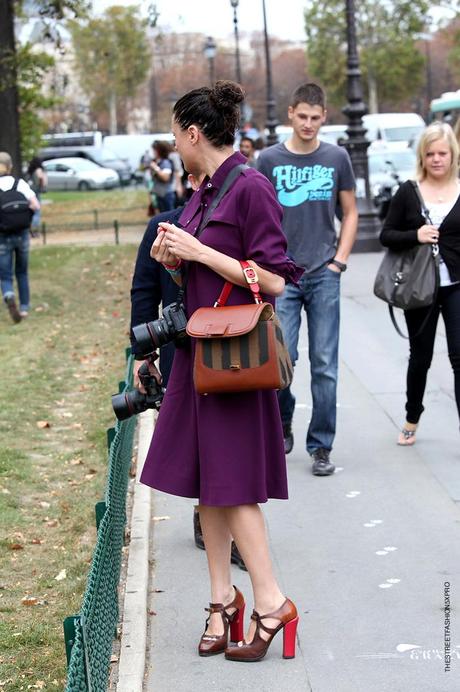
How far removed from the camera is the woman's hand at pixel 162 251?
13.5 ft

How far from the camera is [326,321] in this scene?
22.4 feet

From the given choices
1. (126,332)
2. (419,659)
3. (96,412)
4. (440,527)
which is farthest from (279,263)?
(126,332)

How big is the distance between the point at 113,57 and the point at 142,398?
223 ft

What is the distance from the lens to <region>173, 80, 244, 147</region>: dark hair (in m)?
4.13

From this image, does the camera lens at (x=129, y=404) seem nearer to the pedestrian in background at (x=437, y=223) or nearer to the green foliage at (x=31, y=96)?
the pedestrian in background at (x=437, y=223)

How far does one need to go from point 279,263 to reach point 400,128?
1872 inches

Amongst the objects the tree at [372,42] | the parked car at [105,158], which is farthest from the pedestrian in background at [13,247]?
the tree at [372,42]

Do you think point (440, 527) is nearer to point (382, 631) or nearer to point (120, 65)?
point (382, 631)

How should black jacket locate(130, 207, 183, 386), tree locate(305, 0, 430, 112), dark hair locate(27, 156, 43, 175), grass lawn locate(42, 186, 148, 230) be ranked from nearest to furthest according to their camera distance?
1. black jacket locate(130, 207, 183, 386)
2. grass lawn locate(42, 186, 148, 230)
3. dark hair locate(27, 156, 43, 175)
4. tree locate(305, 0, 430, 112)

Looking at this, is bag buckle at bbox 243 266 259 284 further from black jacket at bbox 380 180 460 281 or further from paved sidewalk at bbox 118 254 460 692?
black jacket at bbox 380 180 460 281

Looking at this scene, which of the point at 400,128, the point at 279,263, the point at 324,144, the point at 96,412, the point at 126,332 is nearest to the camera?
the point at 279,263

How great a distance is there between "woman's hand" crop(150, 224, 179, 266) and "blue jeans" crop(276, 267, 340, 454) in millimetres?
2697

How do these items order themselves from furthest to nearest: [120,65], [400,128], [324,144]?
[120,65] → [400,128] → [324,144]

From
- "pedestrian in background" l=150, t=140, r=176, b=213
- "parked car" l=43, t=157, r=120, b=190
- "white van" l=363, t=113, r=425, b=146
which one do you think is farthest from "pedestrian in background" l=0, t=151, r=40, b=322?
"parked car" l=43, t=157, r=120, b=190
